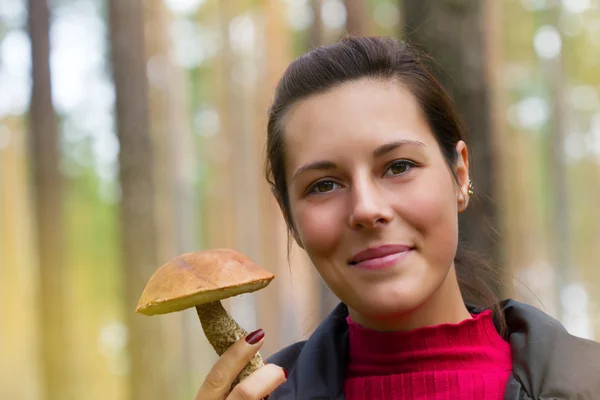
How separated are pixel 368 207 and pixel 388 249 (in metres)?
0.15

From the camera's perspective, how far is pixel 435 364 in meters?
1.99

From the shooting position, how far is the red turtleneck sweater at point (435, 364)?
1.92 metres

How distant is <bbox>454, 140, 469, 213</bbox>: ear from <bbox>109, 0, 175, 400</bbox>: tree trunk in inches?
206

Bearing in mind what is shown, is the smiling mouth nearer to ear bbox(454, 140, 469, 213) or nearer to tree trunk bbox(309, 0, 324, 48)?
ear bbox(454, 140, 469, 213)

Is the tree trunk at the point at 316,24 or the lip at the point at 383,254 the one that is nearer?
the lip at the point at 383,254

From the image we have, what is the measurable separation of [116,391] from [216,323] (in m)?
21.5

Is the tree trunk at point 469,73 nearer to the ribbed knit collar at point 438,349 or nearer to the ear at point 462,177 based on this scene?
the ear at point 462,177

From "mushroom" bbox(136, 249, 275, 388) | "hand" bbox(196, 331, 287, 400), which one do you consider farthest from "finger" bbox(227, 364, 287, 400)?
"mushroom" bbox(136, 249, 275, 388)

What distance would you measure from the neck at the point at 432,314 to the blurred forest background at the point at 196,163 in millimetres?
989

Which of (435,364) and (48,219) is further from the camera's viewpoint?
(48,219)

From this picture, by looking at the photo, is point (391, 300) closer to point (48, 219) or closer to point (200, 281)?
point (200, 281)

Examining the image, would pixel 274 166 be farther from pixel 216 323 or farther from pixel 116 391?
pixel 116 391

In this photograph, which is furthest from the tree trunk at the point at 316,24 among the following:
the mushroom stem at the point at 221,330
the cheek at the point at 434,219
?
the mushroom stem at the point at 221,330

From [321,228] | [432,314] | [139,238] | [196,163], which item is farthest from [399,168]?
[196,163]
